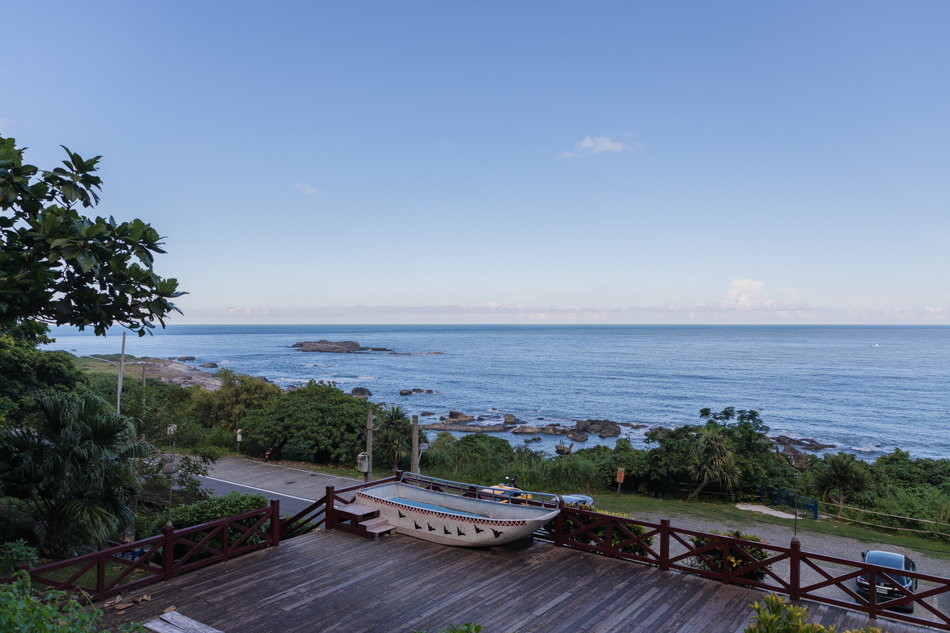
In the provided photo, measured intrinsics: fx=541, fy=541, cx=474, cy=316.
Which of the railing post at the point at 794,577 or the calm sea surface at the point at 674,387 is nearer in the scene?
the railing post at the point at 794,577

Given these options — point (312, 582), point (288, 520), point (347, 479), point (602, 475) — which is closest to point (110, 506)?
point (288, 520)

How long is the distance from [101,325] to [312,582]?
218 inches

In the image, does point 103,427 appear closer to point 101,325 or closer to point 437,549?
point 101,325

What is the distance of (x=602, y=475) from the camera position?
88.7 feet

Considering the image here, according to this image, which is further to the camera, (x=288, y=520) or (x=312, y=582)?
(x=288, y=520)

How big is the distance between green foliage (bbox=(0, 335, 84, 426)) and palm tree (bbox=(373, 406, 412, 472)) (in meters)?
13.3

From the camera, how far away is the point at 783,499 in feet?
83.4

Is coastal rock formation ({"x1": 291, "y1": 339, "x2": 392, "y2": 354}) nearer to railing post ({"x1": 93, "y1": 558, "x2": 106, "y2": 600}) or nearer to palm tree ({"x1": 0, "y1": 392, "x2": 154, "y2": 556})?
Result: palm tree ({"x1": 0, "y1": 392, "x2": 154, "y2": 556})

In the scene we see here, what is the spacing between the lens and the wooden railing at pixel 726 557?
833 cm

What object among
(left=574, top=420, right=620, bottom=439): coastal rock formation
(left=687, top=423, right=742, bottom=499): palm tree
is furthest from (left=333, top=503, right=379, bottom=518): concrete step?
(left=574, top=420, right=620, bottom=439): coastal rock formation

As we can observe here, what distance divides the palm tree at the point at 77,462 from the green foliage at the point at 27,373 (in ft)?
38.4

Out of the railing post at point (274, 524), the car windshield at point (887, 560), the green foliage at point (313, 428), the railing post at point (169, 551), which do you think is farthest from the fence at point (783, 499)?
the railing post at point (169, 551)

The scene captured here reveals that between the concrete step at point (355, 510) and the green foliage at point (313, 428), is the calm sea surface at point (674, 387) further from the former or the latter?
the concrete step at point (355, 510)

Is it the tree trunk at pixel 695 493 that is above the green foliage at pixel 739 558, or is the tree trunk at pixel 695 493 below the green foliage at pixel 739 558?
below
